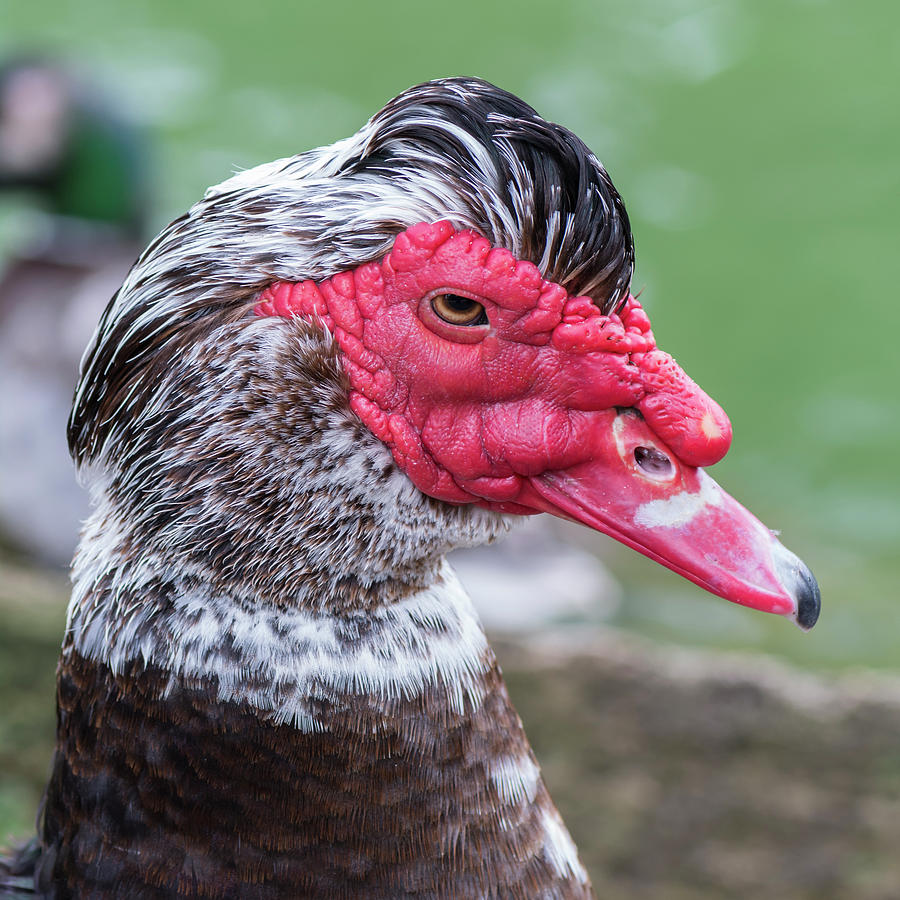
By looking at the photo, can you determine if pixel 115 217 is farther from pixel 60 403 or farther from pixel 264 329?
pixel 264 329

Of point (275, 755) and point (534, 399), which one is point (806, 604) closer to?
point (534, 399)

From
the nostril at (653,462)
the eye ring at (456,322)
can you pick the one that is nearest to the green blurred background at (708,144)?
the nostril at (653,462)

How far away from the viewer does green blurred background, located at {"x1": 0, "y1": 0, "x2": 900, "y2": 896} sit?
7762 mm

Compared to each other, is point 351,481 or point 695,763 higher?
point 351,481

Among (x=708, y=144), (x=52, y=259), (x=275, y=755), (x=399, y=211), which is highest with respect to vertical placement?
(x=399, y=211)

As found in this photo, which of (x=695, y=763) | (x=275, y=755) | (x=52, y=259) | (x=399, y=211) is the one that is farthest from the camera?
→ (x=52, y=259)

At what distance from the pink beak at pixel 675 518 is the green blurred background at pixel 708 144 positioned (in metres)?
4.74

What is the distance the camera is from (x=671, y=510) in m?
1.89

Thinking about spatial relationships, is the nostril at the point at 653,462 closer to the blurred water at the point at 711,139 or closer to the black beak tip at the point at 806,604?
the black beak tip at the point at 806,604

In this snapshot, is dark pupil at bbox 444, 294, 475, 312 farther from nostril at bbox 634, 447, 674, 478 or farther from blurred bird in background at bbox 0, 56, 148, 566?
blurred bird in background at bbox 0, 56, 148, 566

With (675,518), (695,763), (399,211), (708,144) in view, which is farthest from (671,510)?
(708,144)

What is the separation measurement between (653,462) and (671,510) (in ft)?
0.25

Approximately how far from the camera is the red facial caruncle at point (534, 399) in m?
1.83

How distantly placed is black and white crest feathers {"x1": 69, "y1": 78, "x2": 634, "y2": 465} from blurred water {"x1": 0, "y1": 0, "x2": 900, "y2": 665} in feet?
16.9
